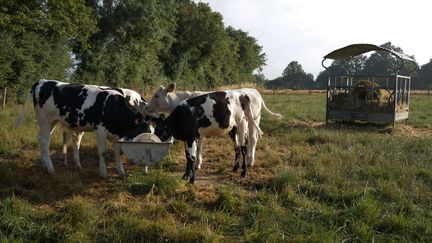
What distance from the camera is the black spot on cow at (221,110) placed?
24.9 feet

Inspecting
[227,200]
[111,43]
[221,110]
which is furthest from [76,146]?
[111,43]

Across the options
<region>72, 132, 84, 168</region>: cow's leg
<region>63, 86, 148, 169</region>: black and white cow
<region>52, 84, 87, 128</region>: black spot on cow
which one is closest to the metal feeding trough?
<region>63, 86, 148, 169</region>: black and white cow

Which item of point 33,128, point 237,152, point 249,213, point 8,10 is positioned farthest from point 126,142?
point 8,10

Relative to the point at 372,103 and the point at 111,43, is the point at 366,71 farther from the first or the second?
the point at 372,103

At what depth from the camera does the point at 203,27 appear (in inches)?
1858

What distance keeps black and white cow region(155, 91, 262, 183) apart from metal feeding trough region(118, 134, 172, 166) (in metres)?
0.95

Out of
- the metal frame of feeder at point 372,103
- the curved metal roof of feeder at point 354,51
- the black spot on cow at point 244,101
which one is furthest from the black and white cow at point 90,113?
the curved metal roof of feeder at point 354,51

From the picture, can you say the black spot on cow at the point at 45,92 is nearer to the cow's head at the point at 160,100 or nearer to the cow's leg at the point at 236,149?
the cow's head at the point at 160,100

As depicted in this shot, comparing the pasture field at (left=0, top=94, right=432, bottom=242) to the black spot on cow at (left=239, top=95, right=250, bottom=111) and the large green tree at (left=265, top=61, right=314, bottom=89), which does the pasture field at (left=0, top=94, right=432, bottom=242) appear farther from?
the large green tree at (left=265, top=61, right=314, bottom=89)

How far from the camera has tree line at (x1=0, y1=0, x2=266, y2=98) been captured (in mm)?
20156

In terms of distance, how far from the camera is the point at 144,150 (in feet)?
20.7

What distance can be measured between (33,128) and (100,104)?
15.5 feet

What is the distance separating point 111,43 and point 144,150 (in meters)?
26.3

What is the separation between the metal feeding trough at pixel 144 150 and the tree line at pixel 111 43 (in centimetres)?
1421
